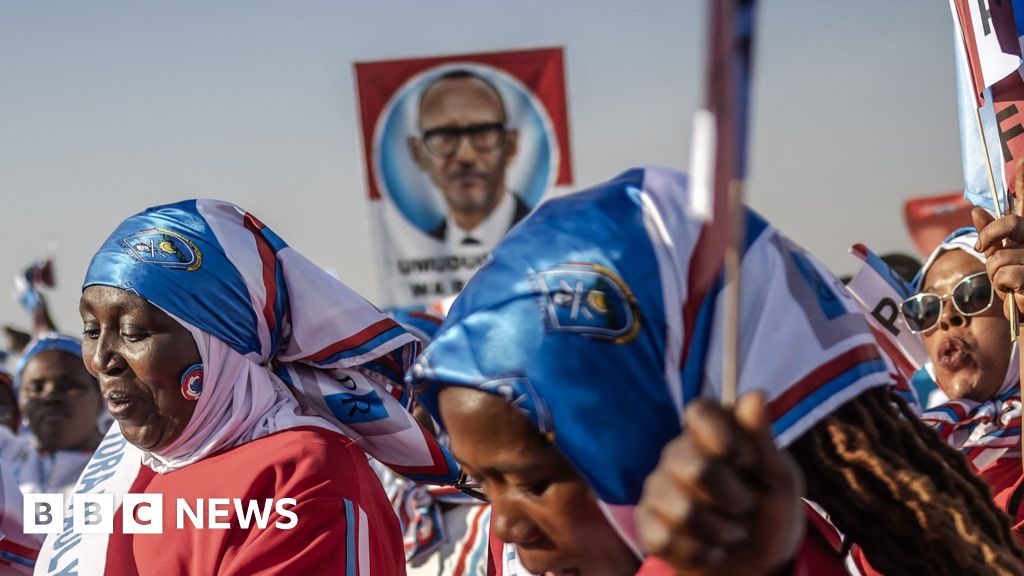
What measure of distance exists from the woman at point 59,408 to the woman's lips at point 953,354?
5.35 meters

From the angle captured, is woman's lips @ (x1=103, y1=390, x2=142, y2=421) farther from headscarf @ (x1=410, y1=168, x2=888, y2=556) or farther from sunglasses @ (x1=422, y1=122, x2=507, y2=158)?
sunglasses @ (x1=422, y1=122, x2=507, y2=158)

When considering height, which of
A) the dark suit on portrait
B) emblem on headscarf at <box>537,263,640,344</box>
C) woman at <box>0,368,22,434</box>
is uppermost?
emblem on headscarf at <box>537,263,640,344</box>

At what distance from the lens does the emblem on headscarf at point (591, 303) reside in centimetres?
175

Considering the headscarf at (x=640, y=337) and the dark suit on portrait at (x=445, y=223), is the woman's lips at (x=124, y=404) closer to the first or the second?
the headscarf at (x=640, y=337)

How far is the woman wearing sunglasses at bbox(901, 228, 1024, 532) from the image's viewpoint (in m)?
4.16

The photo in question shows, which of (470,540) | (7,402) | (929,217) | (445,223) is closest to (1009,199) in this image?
(470,540)

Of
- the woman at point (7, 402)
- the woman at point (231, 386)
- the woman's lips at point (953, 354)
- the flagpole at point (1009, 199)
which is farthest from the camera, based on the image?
the woman at point (7, 402)

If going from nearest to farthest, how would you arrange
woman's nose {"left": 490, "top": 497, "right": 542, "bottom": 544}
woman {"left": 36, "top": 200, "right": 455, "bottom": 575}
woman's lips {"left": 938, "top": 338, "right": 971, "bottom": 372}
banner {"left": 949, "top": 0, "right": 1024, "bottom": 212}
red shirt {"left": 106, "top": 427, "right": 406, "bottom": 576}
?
woman's nose {"left": 490, "top": 497, "right": 542, "bottom": 544} → banner {"left": 949, "top": 0, "right": 1024, "bottom": 212} → red shirt {"left": 106, "top": 427, "right": 406, "bottom": 576} → woman {"left": 36, "top": 200, "right": 455, "bottom": 575} → woman's lips {"left": 938, "top": 338, "right": 971, "bottom": 372}

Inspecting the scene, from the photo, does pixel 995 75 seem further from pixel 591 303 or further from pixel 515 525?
pixel 515 525

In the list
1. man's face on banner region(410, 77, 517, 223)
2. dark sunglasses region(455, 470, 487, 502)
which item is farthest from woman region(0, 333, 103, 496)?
dark sunglasses region(455, 470, 487, 502)

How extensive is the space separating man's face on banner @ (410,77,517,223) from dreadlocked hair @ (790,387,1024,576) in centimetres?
693

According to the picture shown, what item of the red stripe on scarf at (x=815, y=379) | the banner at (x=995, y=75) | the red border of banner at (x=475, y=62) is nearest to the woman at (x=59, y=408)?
the red border of banner at (x=475, y=62)

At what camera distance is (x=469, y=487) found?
10.9 feet

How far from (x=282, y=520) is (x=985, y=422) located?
253cm
